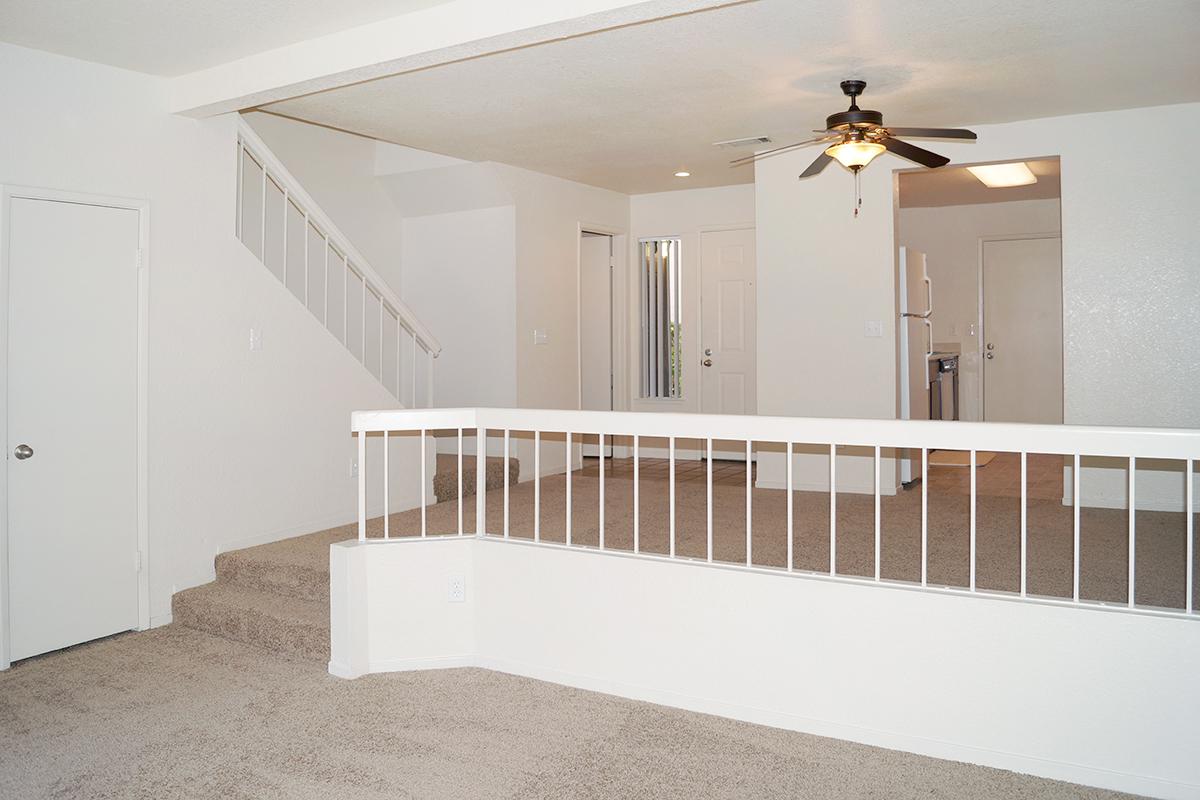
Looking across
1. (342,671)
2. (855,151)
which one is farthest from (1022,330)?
(342,671)

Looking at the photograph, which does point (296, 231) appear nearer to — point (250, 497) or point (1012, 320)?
point (250, 497)

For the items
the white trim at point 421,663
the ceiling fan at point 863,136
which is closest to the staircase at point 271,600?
the white trim at point 421,663

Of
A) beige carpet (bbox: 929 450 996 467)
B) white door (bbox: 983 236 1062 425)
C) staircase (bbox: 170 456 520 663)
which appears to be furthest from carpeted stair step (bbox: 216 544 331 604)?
white door (bbox: 983 236 1062 425)

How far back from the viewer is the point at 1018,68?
477 centimetres

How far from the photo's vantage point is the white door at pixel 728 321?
8680 mm

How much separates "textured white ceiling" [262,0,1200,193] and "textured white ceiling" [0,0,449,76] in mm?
798

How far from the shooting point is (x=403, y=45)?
12.7ft

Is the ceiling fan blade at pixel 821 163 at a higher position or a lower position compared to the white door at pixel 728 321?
higher

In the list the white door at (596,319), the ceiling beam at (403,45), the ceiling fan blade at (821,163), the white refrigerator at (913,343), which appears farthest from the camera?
the white door at (596,319)

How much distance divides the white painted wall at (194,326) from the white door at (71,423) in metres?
0.12

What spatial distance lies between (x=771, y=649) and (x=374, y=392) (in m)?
3.40

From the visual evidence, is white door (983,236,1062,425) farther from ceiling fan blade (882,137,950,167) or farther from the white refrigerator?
ceiling fan blade (882,137,950,167)

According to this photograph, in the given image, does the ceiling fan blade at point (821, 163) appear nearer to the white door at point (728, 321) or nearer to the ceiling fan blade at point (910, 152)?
the ceiling fan blade at point (910, 152)

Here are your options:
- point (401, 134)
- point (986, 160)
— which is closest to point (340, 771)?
point (401, 134)
